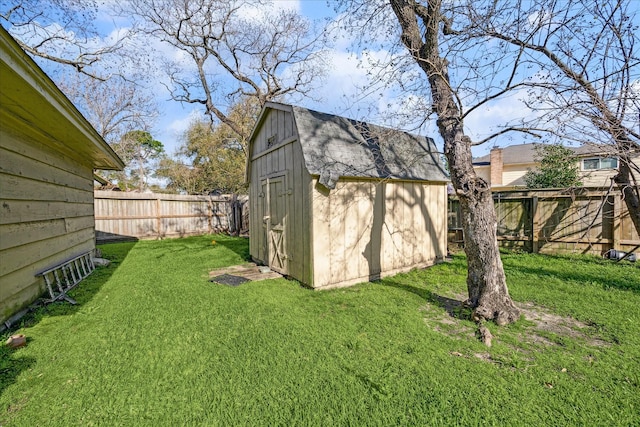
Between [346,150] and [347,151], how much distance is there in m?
0.03

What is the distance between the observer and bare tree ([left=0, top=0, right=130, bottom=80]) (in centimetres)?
645

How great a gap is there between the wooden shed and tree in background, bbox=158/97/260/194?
42.1 ft

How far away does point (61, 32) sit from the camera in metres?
7.06

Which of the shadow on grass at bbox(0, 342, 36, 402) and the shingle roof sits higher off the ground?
the shingle roof

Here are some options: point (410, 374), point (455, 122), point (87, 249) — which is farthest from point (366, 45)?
point (87, 249)

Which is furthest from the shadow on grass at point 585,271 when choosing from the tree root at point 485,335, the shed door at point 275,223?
the shed door at point 275,223

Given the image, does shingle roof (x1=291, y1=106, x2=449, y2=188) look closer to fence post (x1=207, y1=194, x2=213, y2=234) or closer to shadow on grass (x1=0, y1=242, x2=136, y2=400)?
shadow on grass (x1=0, y1=242, x2=136, y2=400)

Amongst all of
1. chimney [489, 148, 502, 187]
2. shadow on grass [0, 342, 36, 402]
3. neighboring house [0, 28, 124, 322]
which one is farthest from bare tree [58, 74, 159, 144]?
chimney [489, 148, 502, 187]

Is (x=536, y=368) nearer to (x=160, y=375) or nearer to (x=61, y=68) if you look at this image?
(x=160, y=375)

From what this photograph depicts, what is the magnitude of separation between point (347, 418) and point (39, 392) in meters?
2.49

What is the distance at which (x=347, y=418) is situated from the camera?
1979 millimetres

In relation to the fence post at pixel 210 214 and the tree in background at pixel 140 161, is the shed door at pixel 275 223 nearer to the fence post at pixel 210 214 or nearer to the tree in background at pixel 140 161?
the fence post at pixel 210 214

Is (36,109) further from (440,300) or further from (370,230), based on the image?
(440,300)

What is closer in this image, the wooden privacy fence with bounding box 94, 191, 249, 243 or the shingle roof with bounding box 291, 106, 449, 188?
the shingle roof with bounding box 291, 106, 449, 188
